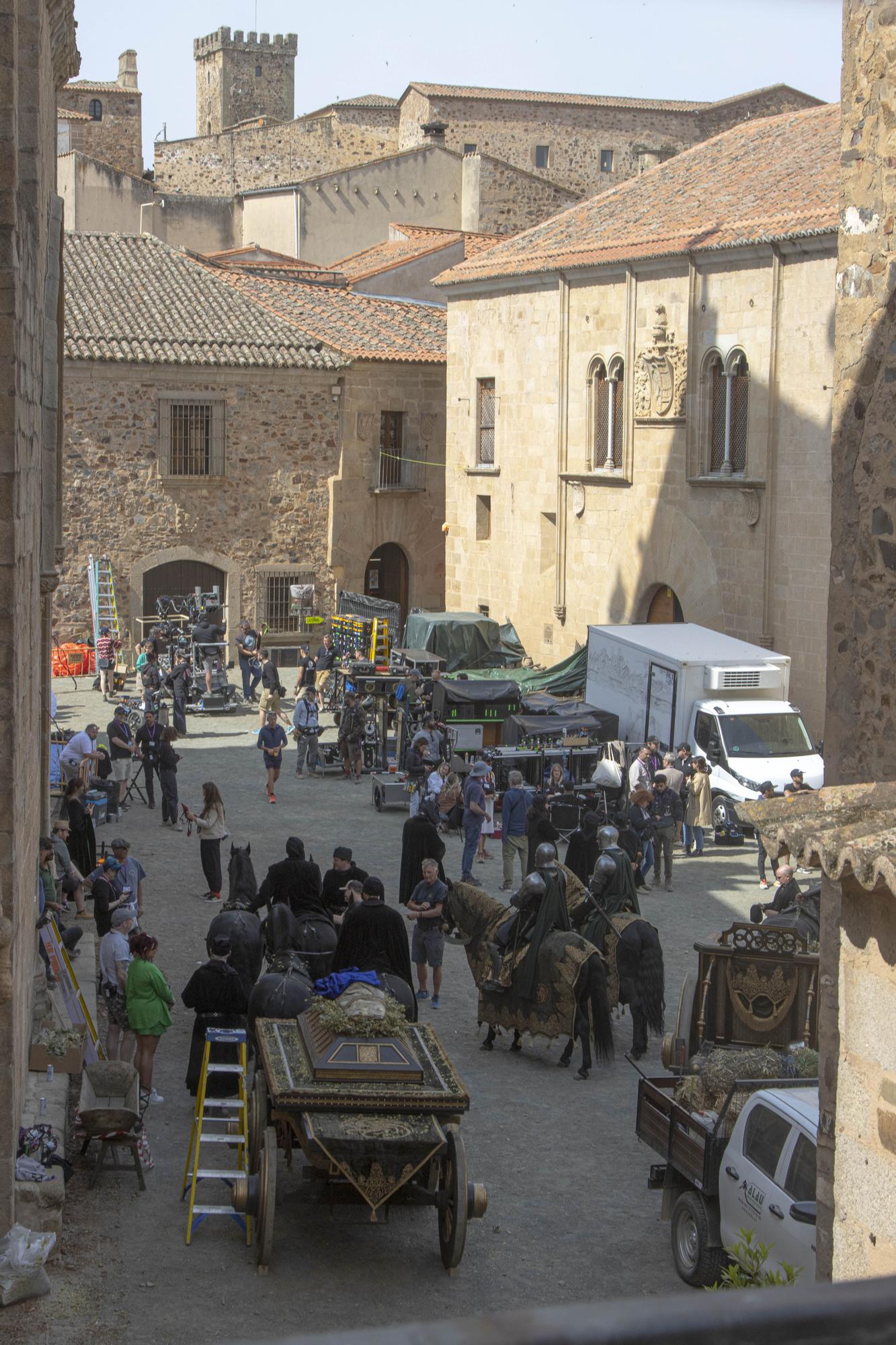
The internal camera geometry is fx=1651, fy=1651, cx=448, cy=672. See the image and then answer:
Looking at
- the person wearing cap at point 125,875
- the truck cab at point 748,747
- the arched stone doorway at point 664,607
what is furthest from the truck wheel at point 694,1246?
the arched stone doorway at point 664,607

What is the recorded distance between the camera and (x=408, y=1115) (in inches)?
360

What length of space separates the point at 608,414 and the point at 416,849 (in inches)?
663

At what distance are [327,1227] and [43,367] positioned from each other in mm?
6590

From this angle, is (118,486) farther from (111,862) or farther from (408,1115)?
(408,1115)

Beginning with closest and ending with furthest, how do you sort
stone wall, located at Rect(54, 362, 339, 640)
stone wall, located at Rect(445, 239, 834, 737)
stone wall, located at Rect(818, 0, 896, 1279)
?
1. stone wall, located at Rect(818, 0, 896, 1279)
2. stone wall, located at Rect(445, 239, 834, 737)
3. stone wall, located at Rect(54, 362, 339, 640)

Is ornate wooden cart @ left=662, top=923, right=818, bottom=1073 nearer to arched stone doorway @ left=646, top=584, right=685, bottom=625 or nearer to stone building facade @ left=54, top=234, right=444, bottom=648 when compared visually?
arched stone doorway @ left=646, top=584, right=685, bottom=625

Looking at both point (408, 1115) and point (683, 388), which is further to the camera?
point (683, 388)

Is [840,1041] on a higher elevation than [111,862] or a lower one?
higher

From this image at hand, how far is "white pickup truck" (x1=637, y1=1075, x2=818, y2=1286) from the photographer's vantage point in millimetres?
8156

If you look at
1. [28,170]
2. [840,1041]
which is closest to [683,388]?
[28,170]

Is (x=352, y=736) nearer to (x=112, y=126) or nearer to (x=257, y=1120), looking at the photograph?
(x=257, y=1120)

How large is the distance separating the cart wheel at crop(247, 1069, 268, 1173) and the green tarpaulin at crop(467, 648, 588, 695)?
59.9 ft

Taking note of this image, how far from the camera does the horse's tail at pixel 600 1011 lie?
12.2 meters

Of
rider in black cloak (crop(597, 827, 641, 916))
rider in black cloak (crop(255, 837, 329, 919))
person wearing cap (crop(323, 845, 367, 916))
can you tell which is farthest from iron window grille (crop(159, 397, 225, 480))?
rider in black cloak (crop(597, 827, 641, 916))
